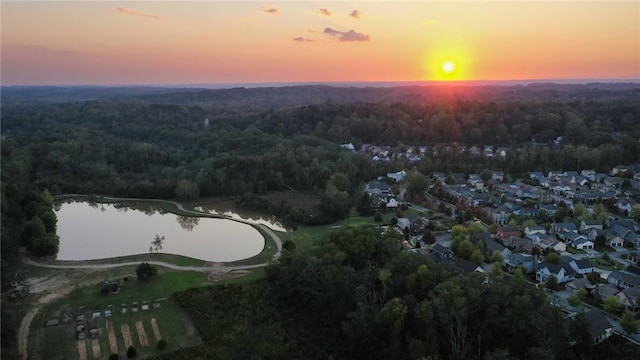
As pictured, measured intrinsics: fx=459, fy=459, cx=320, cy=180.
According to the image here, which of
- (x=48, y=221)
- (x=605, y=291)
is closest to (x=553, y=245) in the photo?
(x=605, y=291)

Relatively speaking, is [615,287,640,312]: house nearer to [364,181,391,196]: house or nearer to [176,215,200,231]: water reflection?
[364,181,391,196]: house

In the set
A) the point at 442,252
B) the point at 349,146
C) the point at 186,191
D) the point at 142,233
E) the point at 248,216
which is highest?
the point at 349,146

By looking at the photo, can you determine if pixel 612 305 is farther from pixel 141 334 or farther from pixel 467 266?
pixel 141 334

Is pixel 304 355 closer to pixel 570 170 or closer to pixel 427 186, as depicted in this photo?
pixel 427 186

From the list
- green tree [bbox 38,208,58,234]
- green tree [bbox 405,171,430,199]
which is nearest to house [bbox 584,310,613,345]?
green tree [bbox 405,171,430,199]

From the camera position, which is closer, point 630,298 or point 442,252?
point 630,298

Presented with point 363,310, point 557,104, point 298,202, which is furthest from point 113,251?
point 557,104

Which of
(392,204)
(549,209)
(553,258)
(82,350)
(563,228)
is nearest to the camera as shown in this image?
(82,350)
